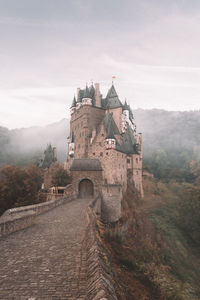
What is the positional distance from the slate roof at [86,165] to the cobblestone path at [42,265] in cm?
1643

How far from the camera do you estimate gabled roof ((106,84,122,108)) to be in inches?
1368

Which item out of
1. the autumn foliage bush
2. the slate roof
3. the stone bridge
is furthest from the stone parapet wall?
the slate roof

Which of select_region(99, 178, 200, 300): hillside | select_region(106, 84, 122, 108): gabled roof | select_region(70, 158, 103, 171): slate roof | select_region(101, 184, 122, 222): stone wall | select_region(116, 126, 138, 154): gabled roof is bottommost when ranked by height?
select_region(99, 178, 200, 300): hillside

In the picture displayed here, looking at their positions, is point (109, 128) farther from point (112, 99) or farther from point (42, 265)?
point (42, 265)

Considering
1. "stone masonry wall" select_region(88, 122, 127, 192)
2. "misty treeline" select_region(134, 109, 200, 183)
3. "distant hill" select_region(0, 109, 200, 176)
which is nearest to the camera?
"stone masonry wall" select_region(88, 122, 127, 192)

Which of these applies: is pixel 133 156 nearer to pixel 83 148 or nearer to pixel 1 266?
pixel 83 148

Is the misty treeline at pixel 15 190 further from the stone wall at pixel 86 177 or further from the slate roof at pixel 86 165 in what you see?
the slate roof at pixel 86 165

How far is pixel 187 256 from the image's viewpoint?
69.9 ft

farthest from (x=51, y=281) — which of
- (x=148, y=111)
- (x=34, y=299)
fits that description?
(x=148, y=111)

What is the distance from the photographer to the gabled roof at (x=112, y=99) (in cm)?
3474

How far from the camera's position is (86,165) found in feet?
85.2

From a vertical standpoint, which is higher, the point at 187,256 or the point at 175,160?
the point at 175,160

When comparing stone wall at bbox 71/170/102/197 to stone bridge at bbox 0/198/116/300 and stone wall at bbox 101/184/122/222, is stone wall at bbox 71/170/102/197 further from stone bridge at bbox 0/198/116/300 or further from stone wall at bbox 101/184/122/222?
stone bridge at bbox 0/198/116/300

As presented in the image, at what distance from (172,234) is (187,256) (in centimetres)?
407
